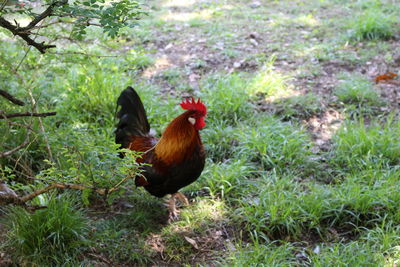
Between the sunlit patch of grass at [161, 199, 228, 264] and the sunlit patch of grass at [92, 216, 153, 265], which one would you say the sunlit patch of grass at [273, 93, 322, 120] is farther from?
the sunlit patch of grass at [92, 216, 153, 265]

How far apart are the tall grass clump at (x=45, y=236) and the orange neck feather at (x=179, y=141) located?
0.82 metres

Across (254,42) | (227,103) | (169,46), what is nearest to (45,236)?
(227,103)

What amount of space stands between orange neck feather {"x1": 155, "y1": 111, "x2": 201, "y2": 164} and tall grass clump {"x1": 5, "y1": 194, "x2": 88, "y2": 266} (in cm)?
82

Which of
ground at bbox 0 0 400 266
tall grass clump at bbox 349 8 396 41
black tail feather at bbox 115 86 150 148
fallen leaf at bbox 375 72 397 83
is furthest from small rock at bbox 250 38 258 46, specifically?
black tail feather at bbox 115 86 150 148

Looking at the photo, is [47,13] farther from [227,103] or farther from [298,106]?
[298,106]

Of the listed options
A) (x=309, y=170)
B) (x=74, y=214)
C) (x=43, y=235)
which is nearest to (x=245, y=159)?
(x=309, y=170)

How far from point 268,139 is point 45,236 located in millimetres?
2316

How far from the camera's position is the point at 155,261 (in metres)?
2.99

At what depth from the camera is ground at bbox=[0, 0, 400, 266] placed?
10.1 feet

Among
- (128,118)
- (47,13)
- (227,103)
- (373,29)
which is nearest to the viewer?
(47,13)

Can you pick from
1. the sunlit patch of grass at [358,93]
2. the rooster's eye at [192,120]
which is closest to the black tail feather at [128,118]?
the rooster's eye at [192,120]

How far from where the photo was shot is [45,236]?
110 inches

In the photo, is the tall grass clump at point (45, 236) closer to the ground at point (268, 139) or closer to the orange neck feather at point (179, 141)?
the ground at point (268, 139)

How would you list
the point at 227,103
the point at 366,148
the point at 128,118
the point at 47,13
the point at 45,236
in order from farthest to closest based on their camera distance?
1. the point at 227,103
2. the point at 366,148
3. the point at 128,118
4. the point at 45,236
5. the point at 47,13
